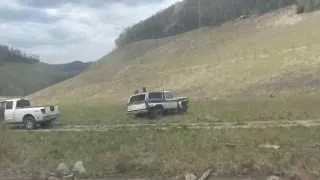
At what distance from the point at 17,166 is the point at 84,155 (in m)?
2.93

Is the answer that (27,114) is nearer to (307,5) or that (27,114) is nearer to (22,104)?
(22,104)

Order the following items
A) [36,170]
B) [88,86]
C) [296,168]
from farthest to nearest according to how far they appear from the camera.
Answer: [88,86], [36,170], [296,168]

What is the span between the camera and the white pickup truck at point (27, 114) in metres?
43.5

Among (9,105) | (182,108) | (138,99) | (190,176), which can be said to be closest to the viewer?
(190,176)

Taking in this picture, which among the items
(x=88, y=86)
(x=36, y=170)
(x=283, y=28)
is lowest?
(x=36, y=170)

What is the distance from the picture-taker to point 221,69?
113 meters

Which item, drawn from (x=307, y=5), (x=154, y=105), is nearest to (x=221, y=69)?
(x=307, y=5)

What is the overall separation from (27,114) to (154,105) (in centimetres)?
1032

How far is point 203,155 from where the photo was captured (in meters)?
23.6

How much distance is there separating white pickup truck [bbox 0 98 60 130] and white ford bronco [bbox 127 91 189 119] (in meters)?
7.45

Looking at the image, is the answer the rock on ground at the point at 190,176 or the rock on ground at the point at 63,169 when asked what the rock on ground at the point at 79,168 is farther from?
the rock on ground at the point at 190,176

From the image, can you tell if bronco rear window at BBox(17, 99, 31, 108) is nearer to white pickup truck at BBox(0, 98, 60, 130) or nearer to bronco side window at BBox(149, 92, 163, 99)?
white pickup truck at BBox(0, 98, 60, 130)

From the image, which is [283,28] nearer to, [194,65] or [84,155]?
[194,65]

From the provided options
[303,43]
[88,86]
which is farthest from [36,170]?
[88,86]
